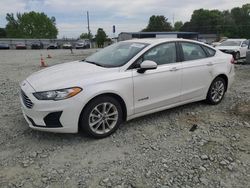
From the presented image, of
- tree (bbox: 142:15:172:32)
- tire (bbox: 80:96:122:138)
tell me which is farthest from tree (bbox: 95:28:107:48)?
tire (bbox: 80:96:122:138)

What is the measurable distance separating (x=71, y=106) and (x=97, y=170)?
993 millimetres

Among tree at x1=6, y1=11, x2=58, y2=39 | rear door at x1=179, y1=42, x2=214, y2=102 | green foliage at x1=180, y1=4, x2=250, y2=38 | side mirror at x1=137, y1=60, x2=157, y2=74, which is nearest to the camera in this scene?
side mirror at x1=137, y1=60, x2=157, y2=74

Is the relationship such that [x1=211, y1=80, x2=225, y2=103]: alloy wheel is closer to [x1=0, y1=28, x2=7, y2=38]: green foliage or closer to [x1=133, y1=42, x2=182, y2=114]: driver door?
[x1=133, y1=42, x2=182, y2=114]: driver door

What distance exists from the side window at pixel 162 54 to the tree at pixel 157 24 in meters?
88.0

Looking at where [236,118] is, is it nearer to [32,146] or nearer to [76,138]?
[76,138]

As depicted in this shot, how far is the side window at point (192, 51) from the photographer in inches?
205

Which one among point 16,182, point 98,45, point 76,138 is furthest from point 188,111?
point 98,45

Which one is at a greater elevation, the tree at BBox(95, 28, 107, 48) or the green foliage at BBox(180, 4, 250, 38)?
the green foliage at BBox(180, 4, 250, 38)

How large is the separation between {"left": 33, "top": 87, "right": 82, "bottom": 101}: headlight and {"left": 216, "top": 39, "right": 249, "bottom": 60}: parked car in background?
44.1 feet

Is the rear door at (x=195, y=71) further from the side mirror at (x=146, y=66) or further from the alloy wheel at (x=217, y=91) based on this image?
the side mirror at (x=146, y=66)

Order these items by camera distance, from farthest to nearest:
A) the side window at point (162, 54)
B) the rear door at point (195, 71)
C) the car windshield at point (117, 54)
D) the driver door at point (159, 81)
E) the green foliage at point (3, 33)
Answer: the green foliage at point (3, 33), the rear door at point (195, 71), the side window at point (162, 54), the car windshield at point (117, 54), the driver door at point (159, 81)

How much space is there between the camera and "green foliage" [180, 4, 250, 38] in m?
81.0

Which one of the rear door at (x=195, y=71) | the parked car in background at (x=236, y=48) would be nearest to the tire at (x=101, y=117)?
the rear door at (x=195, y=71)

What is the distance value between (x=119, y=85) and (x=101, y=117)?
1.86 ft
